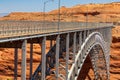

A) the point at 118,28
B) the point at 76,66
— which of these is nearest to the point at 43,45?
the point at 76,66

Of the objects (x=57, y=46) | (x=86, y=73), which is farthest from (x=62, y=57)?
(x=86, y=73)

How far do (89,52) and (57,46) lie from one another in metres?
19.1

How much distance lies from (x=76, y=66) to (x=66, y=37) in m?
4.42

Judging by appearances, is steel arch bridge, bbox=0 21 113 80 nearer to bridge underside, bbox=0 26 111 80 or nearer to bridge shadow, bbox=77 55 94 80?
bridge underside, bbox=0 26 111 80

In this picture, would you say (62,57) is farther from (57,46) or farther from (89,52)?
(89,52)

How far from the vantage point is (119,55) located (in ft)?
185

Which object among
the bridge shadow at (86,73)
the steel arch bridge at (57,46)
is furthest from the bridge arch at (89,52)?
the bridge shadow at (86,73)

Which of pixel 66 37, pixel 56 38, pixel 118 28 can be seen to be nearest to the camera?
pixel 56 38

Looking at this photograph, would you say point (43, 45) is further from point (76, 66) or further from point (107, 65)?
point (107, 65)

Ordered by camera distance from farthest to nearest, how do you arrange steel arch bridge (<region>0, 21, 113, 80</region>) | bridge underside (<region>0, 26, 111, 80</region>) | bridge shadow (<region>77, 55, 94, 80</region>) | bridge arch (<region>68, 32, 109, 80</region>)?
bridge shadow (<region>77, 55, 94, 80</region>) < bridge arch (<region>68, 32, 109, 80</region>) < bridge underside (<region>0, 26, 111, 80</region>) < steel arch bridge (<region>0, 21, 113, 80</region>)

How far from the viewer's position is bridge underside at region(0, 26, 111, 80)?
20.8 metres

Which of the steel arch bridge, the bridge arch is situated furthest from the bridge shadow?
the bridge arch

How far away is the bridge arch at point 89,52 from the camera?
30.9 meters

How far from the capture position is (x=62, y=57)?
3078 centimetres
